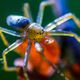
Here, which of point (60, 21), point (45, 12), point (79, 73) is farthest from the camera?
point (45, 12)

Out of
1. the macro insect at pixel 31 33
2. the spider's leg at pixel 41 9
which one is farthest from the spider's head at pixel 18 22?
the spider's leg at pixel 41 9

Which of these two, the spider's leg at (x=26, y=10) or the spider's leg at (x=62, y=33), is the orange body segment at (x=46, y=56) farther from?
the spider's leg at (x=26, y=10)

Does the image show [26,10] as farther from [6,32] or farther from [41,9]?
[6,32]

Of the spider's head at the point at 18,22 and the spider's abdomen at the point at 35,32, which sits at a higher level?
the spider's head at the point at 18,22

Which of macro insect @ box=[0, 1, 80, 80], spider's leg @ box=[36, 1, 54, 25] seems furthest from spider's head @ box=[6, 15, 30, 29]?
spider's leg @ box=[36, 1, 54, 25]

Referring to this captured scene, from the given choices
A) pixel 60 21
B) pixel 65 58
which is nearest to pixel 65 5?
pixel 60 21

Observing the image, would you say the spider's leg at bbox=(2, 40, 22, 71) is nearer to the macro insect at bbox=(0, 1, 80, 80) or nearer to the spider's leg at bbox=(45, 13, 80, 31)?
the macro insect at bbox=(0, 1, 80, 80)

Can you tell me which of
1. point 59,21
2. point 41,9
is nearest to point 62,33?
point 59,21

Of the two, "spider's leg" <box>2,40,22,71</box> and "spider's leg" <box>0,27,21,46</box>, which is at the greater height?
"spider's leg" <box>0,27,21,46</box>

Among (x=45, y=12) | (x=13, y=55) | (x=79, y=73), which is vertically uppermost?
(x=45, y=12)

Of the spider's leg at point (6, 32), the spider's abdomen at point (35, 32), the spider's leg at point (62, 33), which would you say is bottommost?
the spider's leg at point (62, 33)

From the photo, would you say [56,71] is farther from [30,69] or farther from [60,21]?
[60,21]
